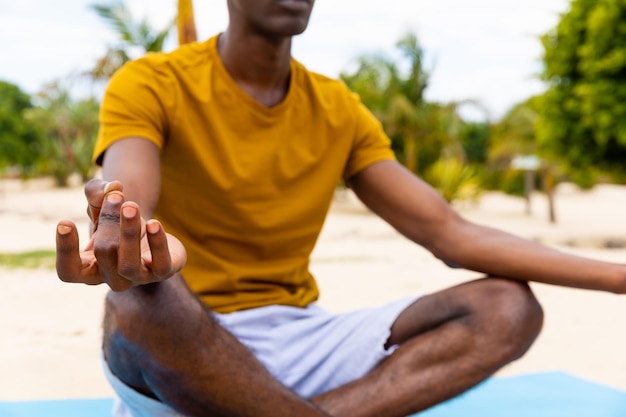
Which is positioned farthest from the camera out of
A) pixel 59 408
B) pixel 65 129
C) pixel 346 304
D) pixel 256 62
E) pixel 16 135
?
pixel 16 135

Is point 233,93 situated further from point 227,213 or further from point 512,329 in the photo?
point 512,329

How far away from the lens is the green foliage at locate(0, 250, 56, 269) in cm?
727

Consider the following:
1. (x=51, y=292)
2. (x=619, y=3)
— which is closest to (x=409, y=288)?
(x=51, y=292)

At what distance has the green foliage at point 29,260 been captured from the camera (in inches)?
286

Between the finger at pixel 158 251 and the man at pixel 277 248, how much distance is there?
1.17 feet

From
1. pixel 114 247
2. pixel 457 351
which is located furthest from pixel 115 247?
pixel 457 351

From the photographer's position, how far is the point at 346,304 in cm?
540

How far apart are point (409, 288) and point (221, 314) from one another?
446 cm

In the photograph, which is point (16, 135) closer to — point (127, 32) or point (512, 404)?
point (127, 32)

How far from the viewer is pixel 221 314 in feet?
6.03

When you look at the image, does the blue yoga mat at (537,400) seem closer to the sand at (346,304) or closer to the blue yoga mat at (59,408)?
the sand at (346,304)

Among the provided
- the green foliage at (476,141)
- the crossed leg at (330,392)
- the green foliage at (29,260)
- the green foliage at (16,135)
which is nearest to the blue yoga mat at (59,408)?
the crossed leg at (330,392)

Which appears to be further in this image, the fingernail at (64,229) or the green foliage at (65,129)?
the green foliage at (65,129)

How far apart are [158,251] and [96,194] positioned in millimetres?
144
